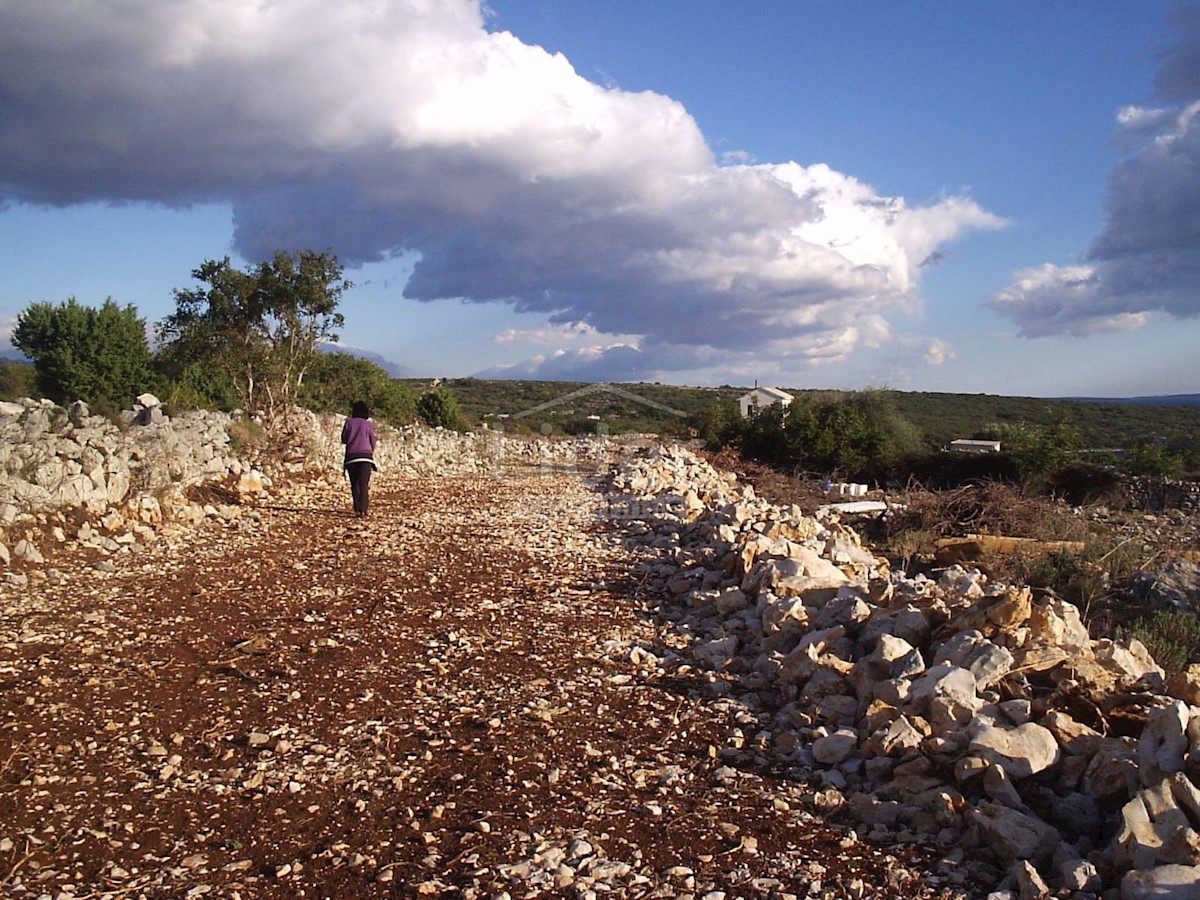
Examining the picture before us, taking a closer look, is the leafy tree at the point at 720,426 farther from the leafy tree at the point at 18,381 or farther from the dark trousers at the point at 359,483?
the leafy tree at the point at 18,381

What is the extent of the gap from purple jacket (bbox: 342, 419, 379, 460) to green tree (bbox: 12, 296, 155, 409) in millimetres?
8457

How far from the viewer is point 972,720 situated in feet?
11.6

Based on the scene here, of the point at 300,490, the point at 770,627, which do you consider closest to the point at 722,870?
the point at 770,627

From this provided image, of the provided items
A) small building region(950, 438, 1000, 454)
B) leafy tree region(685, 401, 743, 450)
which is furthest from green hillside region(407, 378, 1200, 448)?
small building region(950, 438, 1000, 454)

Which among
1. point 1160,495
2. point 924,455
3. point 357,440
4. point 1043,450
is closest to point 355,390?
point 357,440

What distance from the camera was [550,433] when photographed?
32.9 m

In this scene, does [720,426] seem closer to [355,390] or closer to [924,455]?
[924,455]

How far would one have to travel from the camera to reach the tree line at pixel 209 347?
1375 centimetres

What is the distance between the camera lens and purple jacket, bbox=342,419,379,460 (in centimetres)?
1048

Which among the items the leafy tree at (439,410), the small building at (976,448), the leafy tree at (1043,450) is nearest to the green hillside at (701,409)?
the leafy tree at (439,410)

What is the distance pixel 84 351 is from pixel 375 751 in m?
16.4

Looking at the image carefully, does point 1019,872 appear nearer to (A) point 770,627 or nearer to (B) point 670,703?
(B) point 670,703

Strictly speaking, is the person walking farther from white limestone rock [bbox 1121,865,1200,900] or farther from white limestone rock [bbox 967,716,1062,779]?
white limestone rock [bbox 1121,865,1200,900]

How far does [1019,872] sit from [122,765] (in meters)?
3.56
